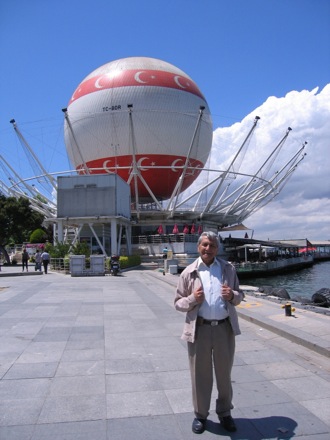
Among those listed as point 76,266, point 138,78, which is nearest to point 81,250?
point 76,266

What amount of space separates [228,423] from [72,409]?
1664 millimetres

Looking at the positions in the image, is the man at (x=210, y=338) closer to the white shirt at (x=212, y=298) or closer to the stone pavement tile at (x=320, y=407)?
the white shirt at (x=212, y=298)

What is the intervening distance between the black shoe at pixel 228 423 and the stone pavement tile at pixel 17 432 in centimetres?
180

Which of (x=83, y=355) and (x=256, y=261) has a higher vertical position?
(x=256, y=261)

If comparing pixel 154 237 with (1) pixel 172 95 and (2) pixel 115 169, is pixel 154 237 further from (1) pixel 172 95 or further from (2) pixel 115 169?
(1) pixel 172 95

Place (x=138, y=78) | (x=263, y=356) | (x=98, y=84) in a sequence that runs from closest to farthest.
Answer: (x=263, y=356) → (x=138, y=78) → (x=98, y=84)

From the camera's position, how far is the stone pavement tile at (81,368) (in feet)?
19.1

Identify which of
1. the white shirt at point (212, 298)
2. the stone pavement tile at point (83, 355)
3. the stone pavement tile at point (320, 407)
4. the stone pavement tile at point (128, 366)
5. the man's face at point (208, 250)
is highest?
the man's face at point (208, 250)

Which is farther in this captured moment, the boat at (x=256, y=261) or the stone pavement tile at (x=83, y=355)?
the boat at (x=256, y=261)

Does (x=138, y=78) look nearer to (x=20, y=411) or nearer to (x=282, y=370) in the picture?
(x=282, y=370)

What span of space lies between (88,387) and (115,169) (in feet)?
152

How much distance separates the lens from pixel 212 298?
419cm

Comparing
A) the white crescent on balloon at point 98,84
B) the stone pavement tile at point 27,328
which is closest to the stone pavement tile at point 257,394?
the stone pavement tile at point 27,328

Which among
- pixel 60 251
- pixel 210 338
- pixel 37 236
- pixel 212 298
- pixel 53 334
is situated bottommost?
pixel 53 334
